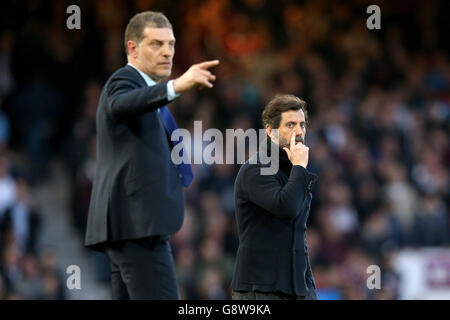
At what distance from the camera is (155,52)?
4441mm

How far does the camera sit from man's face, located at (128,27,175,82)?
4.44 m

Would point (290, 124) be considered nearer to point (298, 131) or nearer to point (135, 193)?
point (298, 131)

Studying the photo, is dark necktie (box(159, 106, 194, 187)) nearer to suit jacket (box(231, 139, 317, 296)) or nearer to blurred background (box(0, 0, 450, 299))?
suit jacket (box(231, 139, 317, 296))

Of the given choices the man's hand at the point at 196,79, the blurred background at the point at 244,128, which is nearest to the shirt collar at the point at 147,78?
the man's hand at the point at 196,79

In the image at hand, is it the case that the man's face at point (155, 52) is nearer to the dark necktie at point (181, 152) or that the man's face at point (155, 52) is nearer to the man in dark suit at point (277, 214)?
the dark necktie at point (181, 152)

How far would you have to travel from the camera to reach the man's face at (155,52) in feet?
14.6

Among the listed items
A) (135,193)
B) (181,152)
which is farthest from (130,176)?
(181,152)

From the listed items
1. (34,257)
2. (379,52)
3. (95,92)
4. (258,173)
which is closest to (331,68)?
(379,52)

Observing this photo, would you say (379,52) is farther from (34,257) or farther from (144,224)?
(144,224)

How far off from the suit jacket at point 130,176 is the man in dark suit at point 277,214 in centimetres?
37

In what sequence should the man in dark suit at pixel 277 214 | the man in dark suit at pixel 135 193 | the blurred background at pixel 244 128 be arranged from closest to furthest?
1. the man in dark suit at pixel 135 193
2. the man in dark suit at pixel 277 214
3. the blurred background at pixel 244 128

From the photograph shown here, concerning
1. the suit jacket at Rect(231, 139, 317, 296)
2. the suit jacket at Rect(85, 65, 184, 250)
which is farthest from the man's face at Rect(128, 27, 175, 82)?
the suit jacket at Rect(231, 139, 317, 296)

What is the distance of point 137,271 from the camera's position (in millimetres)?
4219

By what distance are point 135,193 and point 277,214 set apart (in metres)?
0.68
